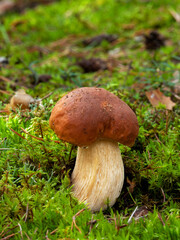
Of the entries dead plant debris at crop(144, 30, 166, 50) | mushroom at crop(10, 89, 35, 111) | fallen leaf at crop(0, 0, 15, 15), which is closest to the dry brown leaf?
mushroom at crop(10, 89, 35, 111)

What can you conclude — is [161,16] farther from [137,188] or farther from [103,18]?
[137,188]

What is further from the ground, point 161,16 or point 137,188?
point 161,16

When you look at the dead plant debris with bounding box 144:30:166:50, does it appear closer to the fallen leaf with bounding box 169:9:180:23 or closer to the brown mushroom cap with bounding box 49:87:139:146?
the fallen leaf with bounding box 169:9:180:23

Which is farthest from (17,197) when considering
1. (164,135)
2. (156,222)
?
(164,135)

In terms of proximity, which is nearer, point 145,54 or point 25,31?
point 145,54

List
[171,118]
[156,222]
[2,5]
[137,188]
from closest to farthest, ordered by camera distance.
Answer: [156,222] → [137,188] → [171,118] → [2,5]

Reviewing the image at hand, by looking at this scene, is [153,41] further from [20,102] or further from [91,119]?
[91,119]

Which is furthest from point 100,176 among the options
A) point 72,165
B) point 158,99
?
point 158,99
